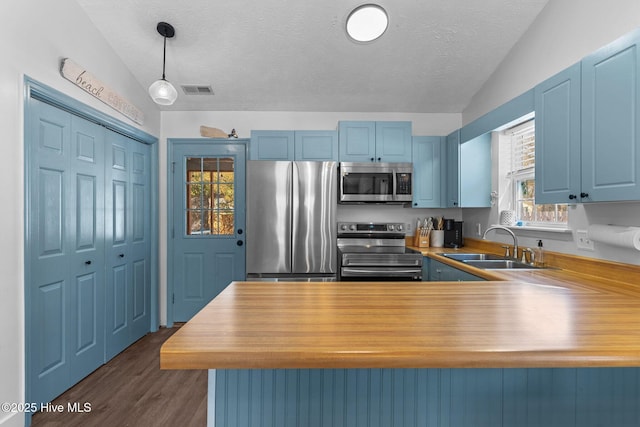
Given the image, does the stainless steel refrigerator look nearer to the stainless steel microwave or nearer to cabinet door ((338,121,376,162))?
the stainless steel microwave

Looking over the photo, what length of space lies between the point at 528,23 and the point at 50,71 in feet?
11.3

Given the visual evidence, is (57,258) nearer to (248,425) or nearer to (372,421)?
(248,425)

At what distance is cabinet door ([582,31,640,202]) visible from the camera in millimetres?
1438

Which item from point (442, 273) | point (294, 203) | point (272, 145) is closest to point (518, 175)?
point (442, 273)

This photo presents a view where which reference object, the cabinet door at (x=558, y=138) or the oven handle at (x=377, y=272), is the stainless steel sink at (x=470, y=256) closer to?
the oven handle at (x=377, y=272)

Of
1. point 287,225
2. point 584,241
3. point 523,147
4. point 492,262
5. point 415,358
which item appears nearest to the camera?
point 415,358

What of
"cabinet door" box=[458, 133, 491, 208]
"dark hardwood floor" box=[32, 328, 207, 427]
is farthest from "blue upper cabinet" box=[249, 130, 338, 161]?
"dark hardwood floor" box=[32, 328, 207, 427]

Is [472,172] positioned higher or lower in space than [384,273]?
higher

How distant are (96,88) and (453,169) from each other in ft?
10.6

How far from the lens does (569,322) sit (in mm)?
1021

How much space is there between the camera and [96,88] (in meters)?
2.51

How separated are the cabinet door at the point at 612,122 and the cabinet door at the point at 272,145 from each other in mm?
2380

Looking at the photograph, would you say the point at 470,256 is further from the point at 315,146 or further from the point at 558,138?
the point at 315,146

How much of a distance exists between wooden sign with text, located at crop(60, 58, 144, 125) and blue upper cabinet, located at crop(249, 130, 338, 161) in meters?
1.11
